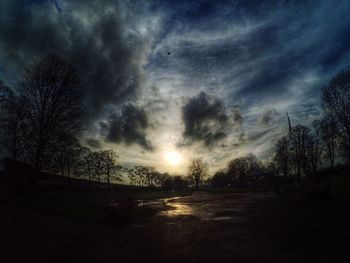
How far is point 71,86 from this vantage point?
25688mm

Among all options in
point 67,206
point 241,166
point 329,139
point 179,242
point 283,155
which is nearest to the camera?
point 179,242

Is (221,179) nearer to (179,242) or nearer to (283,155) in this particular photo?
(283,155)

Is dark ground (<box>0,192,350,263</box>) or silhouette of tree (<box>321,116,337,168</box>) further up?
silhouette of tree (<box>321,116,337,168</box>)

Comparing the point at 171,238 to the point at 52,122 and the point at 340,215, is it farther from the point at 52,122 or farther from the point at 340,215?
the point at 52,122

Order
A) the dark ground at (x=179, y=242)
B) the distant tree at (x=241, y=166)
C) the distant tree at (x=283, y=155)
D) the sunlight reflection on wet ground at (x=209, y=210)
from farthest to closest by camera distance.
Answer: the distant tree at (x=241, y=166), the distant tree at (x=283, y=155), the sunlight reflection on wet ground at (x=209, y=210), the dark ground at (x=179, y=242)

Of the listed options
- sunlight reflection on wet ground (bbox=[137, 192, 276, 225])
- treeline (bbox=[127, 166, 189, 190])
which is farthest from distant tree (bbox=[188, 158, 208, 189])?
sunlight reflection on wet ground (bbox=[137, 192, 276, 225])

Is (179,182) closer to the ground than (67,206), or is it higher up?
closer to the ground

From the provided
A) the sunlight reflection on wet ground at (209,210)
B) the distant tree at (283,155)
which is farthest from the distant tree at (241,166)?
the sunlight reflection on wet ground at (209,210)

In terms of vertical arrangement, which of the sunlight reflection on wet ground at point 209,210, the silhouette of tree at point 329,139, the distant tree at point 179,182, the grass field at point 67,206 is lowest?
the distant tree at point 179,182

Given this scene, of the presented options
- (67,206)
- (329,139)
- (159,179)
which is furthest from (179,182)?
(67,206)

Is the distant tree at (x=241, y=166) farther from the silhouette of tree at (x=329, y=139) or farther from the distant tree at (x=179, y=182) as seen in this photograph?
the silhouette of tree at (x=329, y=139)

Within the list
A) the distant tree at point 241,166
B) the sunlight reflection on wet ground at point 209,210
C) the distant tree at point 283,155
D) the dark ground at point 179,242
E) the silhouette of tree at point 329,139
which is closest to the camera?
the dark ground at point 179,242

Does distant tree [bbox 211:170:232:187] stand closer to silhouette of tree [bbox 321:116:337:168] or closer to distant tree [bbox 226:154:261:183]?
distant tree [bbox 226:154:261:183]

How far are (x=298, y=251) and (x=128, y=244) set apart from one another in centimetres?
668
